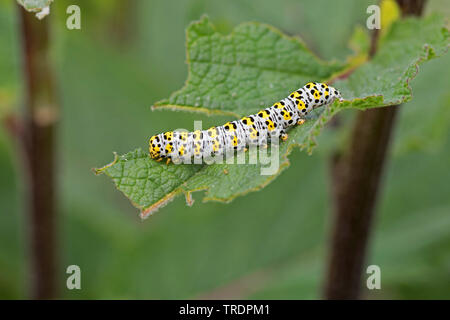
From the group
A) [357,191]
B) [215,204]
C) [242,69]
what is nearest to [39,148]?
[215,204]

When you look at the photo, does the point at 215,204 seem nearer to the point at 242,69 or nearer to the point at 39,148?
the point at 39,148

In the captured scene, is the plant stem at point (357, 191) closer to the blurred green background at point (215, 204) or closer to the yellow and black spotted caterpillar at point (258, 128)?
the yellow and black spotted caterpillar at point (258, 128)

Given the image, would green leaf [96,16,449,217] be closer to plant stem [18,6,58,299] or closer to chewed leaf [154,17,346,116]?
chewed leaf [154,17,346,116]

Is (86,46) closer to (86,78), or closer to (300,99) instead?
(86,78)

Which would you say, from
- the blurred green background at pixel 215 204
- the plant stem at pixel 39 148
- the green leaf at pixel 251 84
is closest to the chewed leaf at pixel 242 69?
the green leaf at pixel 251 84

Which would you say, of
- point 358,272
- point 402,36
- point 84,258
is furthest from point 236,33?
point 84,258
